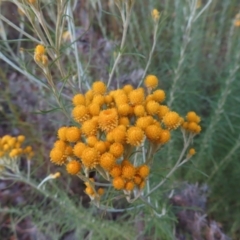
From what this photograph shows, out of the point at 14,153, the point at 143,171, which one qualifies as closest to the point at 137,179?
the point at 143,171

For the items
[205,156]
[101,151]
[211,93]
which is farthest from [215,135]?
[101,151]

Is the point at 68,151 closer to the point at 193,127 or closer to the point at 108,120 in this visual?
the point at 108,120

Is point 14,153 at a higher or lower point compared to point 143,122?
lower

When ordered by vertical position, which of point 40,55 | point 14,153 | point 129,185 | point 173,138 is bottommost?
point 173,138

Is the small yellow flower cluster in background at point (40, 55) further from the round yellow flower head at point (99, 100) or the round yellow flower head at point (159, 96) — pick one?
the round yellow flower head at point (159, 96)

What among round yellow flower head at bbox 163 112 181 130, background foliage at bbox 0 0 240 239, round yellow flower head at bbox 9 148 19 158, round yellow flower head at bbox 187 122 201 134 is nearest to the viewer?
round yellow flower head at bbox 163 112 181 130

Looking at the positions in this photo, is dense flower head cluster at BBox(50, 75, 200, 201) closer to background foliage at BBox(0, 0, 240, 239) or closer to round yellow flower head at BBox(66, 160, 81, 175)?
round yellow flower head at BBox(66, 160, 81, 175)

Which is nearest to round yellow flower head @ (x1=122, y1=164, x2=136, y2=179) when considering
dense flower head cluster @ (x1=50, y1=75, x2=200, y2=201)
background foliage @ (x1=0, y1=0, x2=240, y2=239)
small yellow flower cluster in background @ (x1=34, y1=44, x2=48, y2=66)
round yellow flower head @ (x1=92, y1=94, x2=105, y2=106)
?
dense flower head cluster @ (x1=50, y1=75, x2=200, y2=201)

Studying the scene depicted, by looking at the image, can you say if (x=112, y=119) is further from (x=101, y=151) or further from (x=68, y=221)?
(x=68, y=221)
